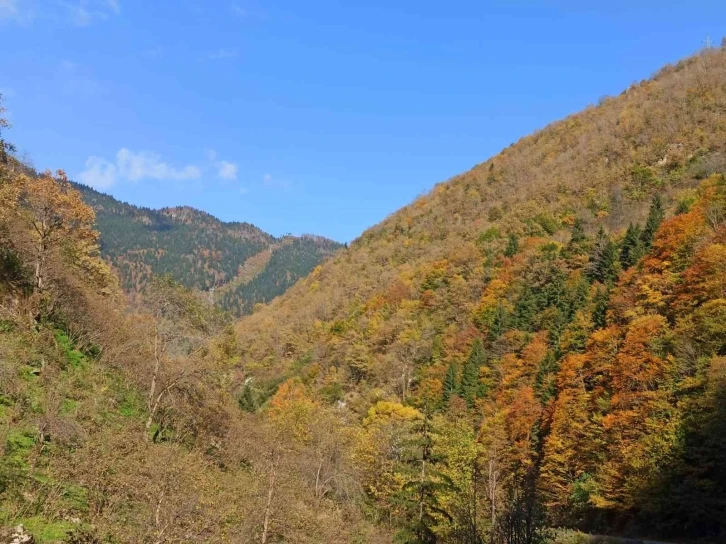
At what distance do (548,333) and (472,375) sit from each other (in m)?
9.02

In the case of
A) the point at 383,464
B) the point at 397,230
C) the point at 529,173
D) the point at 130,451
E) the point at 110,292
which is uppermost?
the point at 529,173

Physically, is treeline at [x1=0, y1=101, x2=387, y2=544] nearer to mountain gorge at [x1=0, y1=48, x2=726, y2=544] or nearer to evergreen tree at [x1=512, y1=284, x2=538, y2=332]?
mountain gorge at [x1=0, y1=48, x2=726, y2=544]

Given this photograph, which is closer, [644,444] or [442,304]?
[644,444]

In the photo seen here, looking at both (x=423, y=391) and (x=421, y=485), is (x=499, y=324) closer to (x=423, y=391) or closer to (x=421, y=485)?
(x=423, y=391)

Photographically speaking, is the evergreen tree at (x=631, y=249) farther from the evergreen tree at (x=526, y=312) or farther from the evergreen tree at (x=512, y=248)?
the evergreen tree at (x=512, y=248)

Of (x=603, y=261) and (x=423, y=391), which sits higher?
(x=603, y=261)

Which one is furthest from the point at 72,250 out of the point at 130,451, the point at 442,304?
the point at 442,304

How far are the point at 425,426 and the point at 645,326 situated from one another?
18.7 m

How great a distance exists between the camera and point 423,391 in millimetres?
58719

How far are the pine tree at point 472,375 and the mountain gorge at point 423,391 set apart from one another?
0.24m

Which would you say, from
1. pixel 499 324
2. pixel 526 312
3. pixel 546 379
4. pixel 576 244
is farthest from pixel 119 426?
pixel 576 244

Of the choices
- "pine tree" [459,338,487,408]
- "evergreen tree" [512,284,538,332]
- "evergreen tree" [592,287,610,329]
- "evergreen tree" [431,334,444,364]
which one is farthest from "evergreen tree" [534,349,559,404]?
"evergreen tree" [431,334,444,364]

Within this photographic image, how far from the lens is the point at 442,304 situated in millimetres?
75062

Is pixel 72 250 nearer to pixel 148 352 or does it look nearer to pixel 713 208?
pixel 148 352
